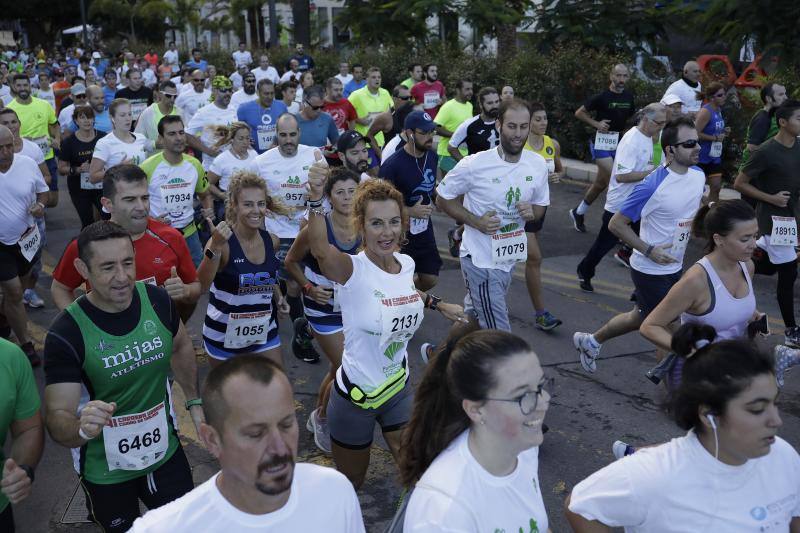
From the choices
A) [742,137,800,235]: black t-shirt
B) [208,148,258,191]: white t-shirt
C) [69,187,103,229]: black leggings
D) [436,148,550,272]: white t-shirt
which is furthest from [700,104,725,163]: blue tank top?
[69,187,103,229]: black leggings

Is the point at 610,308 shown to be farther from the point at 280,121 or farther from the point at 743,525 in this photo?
the point at 743,525

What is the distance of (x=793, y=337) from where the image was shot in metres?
7.23

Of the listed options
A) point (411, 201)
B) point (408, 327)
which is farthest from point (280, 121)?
point (408, 327)

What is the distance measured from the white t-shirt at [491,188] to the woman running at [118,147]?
13.5ft

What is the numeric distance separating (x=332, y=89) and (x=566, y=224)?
3.95m

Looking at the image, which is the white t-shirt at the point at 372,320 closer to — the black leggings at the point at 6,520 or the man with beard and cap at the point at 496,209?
the black leggings at the point at 6,520

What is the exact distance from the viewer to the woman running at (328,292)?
561 centimetres

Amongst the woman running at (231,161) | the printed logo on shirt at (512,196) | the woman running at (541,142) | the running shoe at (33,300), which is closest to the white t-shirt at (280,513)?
the printed logo on shirt at (512,196)

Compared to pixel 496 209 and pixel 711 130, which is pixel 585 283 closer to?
pixel 496 209

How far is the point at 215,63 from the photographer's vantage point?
3541cm

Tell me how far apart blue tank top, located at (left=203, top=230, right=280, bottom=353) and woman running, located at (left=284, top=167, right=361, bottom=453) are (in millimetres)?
315

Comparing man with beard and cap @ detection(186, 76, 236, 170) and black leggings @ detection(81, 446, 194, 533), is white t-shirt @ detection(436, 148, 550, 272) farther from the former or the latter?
man with beard and cap @ detection(186, 76, 236, 170)

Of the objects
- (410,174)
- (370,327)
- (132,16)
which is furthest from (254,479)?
(132,16)

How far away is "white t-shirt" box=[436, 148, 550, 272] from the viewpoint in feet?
20.8
